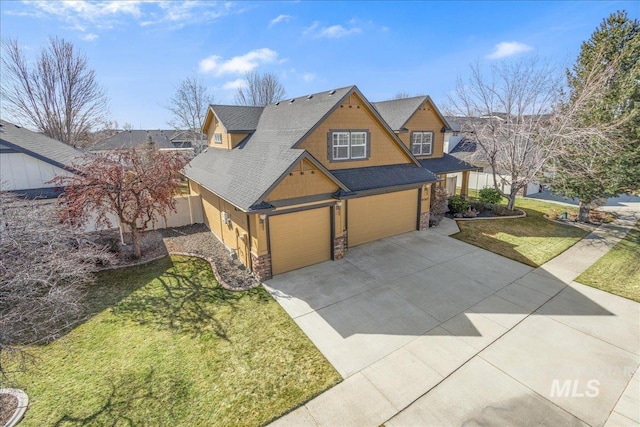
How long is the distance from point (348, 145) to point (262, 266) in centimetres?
687

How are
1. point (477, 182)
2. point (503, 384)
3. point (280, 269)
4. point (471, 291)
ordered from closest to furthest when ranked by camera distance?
point (503, 384), point (471, 291), point (280, 269), point (477, 182)

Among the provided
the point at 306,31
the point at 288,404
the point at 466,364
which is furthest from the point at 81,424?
the point at 306,31

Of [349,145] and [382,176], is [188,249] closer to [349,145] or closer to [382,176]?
[349,145]

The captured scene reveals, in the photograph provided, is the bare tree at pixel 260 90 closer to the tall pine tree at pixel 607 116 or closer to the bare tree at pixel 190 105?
→ the bare tree at pixel 190 105

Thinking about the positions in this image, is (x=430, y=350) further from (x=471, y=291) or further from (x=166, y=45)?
(x=166, y=45)

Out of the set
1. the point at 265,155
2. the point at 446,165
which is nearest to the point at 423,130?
the point at 446,165

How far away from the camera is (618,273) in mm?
11297

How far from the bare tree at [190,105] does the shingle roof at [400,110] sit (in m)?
28.5

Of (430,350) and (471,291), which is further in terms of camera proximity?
(471,291)

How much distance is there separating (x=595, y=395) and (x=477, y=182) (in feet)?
79.0

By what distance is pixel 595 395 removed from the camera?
6.02m

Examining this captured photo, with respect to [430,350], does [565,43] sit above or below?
above

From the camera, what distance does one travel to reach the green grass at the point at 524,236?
1310 centimetres

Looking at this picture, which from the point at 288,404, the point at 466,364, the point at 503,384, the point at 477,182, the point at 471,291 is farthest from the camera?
the point at 477,182
